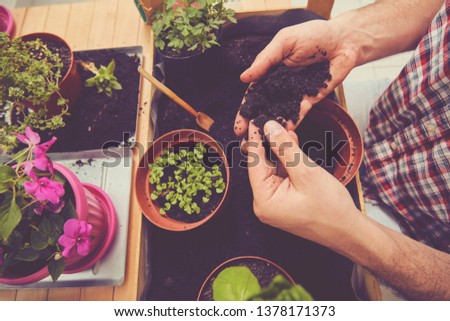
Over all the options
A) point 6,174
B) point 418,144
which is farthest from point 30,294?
point 418,144

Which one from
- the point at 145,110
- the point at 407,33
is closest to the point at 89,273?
the point at 145,110

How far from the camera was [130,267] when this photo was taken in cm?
94

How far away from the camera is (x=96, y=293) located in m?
0.93


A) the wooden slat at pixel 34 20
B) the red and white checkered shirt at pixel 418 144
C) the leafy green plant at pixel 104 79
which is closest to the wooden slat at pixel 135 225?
the leafy green plant at pixel 104 79

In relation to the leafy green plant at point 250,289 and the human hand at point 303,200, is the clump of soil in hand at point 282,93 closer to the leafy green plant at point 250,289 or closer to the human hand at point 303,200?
the human hand at point 303,200

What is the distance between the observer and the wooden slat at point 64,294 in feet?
3.05

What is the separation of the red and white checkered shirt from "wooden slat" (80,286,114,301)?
910mm

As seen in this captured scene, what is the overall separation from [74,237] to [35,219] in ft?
0.51

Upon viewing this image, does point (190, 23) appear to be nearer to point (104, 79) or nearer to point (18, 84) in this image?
point (104, 79)

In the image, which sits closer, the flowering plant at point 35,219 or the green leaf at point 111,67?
the flowering plant at point 35,219

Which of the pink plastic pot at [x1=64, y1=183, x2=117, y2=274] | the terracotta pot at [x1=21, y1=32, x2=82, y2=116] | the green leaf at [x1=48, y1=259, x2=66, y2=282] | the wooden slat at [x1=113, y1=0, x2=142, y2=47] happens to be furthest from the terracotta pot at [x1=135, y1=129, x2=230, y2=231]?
the wooden slat at [x1=113, y1=0, x2=142, y2=47]

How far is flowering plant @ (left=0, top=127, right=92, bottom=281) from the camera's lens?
2.24 feet

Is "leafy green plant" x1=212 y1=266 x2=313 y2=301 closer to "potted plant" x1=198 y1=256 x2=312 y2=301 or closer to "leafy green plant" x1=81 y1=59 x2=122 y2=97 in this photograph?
"potted plant" x1=198 y1=256 x2=312 y2=301

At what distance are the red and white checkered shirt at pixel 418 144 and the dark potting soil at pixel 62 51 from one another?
3.55 feet
